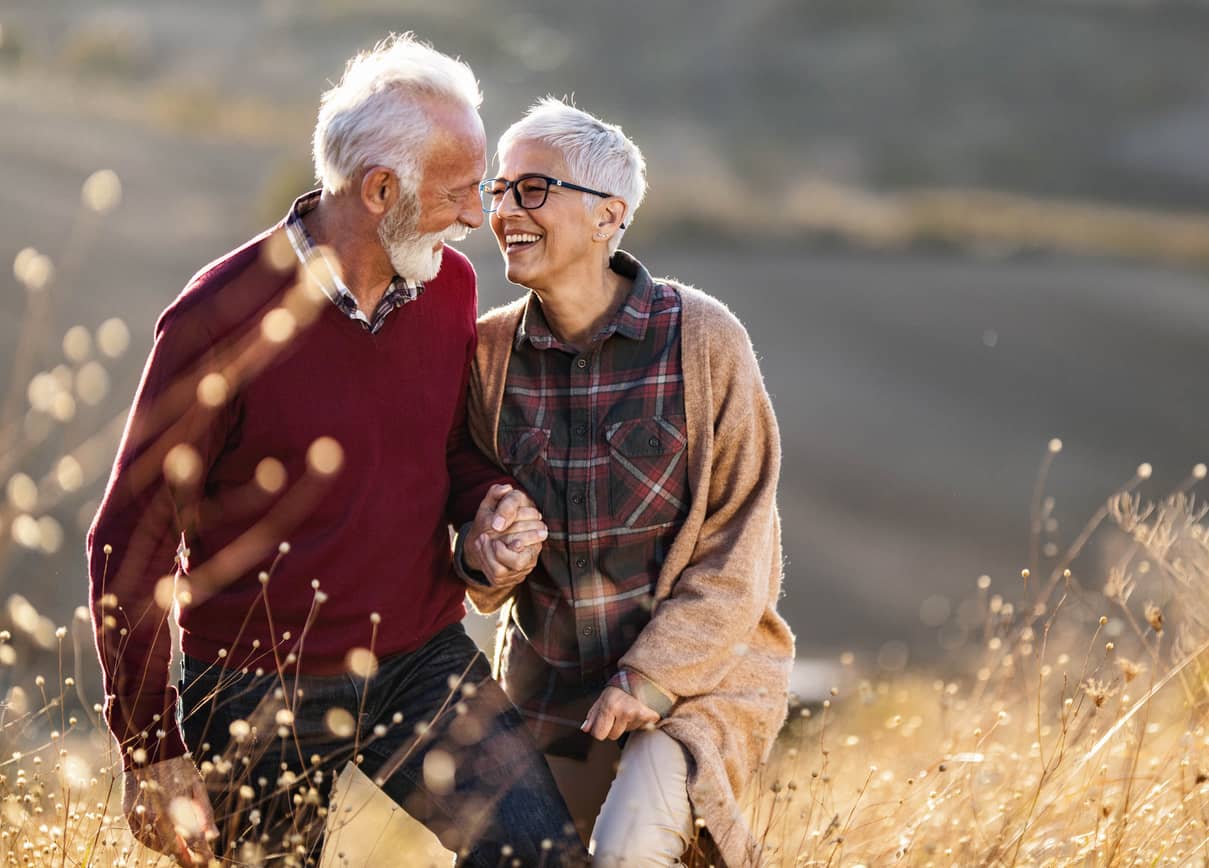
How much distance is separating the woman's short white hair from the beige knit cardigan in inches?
21.3

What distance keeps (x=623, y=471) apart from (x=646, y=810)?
29.3 inches

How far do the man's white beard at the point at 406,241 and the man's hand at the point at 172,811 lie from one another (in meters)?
1.15

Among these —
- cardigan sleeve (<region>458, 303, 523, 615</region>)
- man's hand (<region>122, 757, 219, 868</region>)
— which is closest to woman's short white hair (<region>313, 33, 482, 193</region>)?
cardigan sleeve (<region>458, 303, 523, 615</region>)

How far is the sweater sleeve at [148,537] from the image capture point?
269 cm

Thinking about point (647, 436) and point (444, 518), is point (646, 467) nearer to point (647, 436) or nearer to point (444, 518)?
point (647, 436)

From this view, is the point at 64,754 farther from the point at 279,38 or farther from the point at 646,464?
the point at 279,38

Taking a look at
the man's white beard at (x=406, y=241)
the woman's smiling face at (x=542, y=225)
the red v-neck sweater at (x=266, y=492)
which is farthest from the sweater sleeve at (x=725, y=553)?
the man's white beard at (x=406, y=241)

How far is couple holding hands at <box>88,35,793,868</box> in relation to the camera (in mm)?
2756

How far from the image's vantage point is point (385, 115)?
2.93 metres

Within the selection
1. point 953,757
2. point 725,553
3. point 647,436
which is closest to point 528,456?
point 647,436

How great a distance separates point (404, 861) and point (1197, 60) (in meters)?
48.2

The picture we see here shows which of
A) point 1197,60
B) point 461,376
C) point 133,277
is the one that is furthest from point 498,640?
point 1197,60

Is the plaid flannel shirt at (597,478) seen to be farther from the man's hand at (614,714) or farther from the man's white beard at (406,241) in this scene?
the man's white beard at (406,241)

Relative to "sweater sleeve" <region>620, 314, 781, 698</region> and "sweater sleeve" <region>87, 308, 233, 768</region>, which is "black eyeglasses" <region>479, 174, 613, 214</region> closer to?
"sweater sleeve" <region>620, 314, 781, 698</region>
